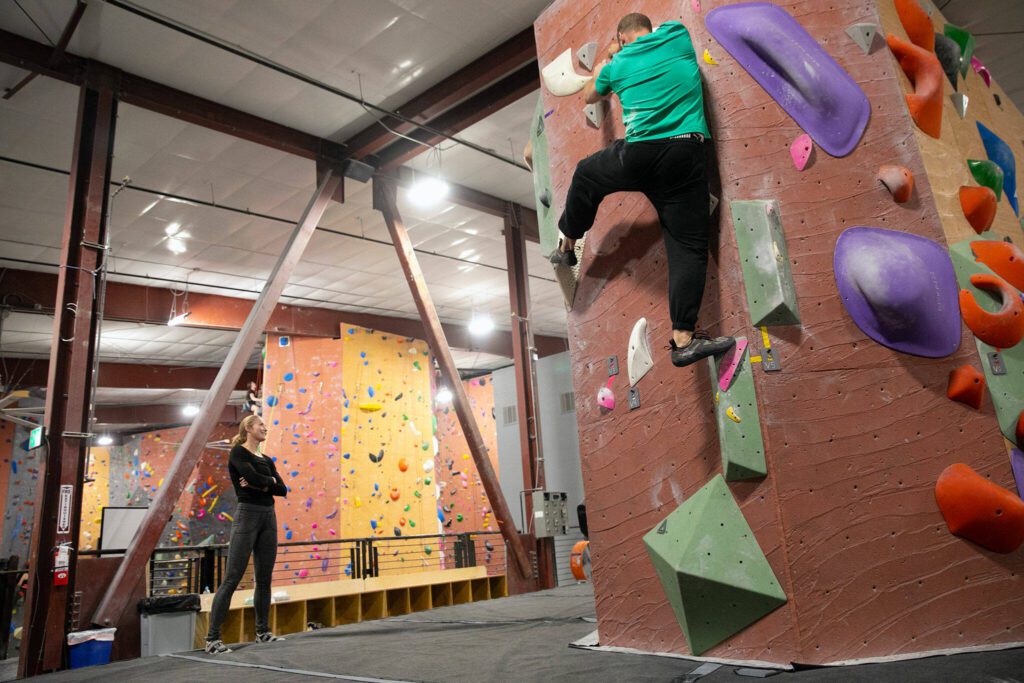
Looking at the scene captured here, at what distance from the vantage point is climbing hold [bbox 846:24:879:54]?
2834mm

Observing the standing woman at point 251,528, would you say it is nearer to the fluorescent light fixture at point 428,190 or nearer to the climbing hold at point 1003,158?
the fluorescent light fixture at point 428,190

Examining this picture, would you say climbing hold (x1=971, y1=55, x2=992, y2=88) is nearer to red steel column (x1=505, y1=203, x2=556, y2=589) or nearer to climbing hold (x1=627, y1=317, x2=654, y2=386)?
climbing hold (x1=627, y1=317, x2=654, y2=386)

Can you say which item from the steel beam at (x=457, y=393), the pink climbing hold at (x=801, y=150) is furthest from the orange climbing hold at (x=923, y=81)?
the steel beam at (x=457, y=393)

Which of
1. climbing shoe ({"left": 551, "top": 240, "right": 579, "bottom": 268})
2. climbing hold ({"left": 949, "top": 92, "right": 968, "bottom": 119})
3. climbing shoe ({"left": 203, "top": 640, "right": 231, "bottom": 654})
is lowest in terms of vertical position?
climbing shoe ({"left": 203, "top": 640, "right": 231, "bottom": 654})

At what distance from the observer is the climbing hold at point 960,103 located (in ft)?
10.9

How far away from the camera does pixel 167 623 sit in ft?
19.2

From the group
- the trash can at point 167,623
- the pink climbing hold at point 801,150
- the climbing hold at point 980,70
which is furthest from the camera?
the trash can at point 167,623

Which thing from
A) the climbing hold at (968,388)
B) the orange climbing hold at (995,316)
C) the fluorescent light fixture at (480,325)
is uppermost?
the fluorescent light fixture at (480,325)

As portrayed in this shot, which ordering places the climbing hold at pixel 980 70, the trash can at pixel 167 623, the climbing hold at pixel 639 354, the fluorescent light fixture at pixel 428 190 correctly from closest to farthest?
the climbing hold at pixel 639 354 < the climbing hold at pixel 980 70 < the trash can at pixel 167 623 < the fluorescent light fixture at pixel 428 190

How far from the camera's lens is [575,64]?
358 cm

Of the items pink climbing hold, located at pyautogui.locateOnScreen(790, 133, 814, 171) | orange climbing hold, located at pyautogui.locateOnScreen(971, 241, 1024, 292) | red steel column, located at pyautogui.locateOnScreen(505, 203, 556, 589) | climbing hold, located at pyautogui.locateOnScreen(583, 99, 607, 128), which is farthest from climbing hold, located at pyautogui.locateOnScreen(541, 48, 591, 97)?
red steel column, located at pyautogui.locateOnScreen(505, 203, 556, 589)

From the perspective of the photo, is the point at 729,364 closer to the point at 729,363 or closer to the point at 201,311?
the point at 729,363

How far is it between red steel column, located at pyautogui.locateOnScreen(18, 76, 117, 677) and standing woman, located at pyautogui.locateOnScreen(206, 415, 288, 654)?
1.90m

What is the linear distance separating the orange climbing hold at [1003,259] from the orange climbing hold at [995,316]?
118mm
